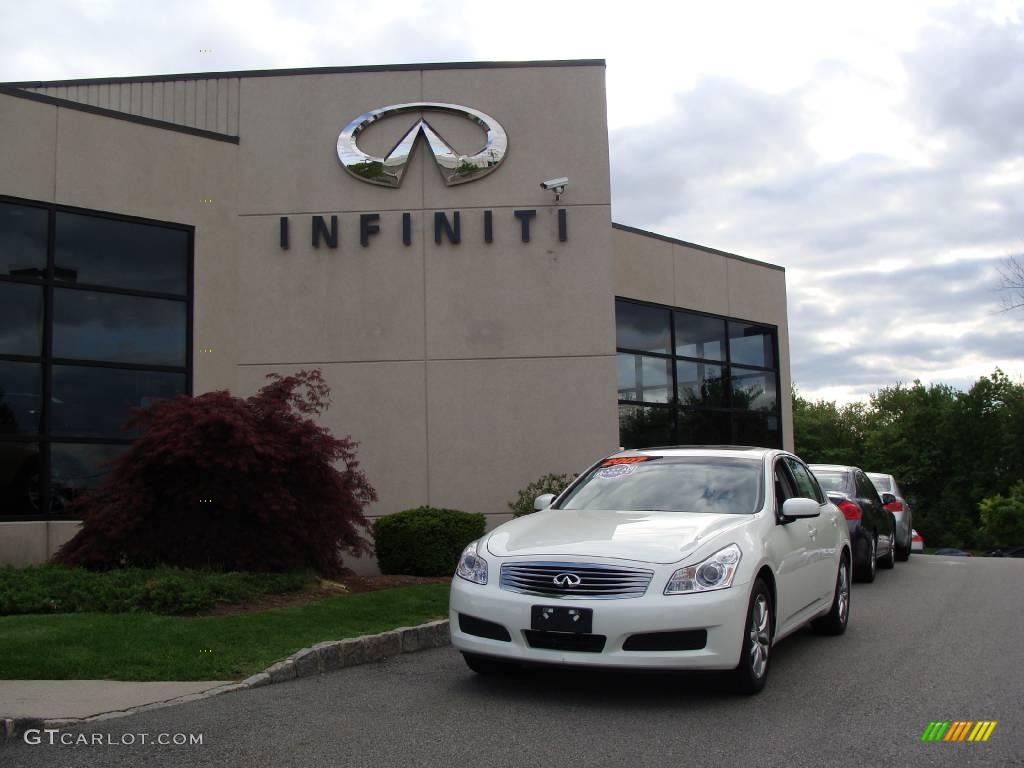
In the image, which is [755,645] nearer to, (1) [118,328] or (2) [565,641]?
(2) [565,641]

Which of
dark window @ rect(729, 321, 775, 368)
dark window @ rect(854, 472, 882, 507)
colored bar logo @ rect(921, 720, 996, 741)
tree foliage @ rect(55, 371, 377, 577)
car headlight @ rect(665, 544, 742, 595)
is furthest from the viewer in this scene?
dark window @ rect(729, 321, 775, 368)

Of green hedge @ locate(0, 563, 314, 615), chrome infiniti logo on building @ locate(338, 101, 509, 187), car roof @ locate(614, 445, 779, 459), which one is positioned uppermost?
chrome infiniti logo on building @ locate(338, 101, 509, 187)

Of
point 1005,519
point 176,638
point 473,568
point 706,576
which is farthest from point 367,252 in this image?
point 1005,519

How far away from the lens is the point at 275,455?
33.4 ft

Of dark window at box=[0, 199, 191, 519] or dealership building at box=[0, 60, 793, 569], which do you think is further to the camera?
dealership building at box=[0, 60, 793, 569]

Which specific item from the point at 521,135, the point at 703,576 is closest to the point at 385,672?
the point at 703,576

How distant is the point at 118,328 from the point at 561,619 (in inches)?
388

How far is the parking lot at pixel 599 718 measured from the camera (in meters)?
5.07

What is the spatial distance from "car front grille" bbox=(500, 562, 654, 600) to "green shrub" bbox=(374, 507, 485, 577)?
6081 mm

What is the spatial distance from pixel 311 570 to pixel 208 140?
756cm

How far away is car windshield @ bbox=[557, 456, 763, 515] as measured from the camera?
24.2ft

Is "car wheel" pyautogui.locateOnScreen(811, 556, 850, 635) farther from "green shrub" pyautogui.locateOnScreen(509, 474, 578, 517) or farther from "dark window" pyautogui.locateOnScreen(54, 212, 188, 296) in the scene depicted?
"dark window" pyautogui.locateOnScreen(54, 212, 188, 296)

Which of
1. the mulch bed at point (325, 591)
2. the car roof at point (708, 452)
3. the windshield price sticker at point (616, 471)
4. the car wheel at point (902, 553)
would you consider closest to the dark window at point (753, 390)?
the car wheel at point (902, 553)

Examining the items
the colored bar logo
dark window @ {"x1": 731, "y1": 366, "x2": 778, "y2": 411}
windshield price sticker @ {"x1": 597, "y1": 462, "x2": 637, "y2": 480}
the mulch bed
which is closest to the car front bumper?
the colored bar logo
